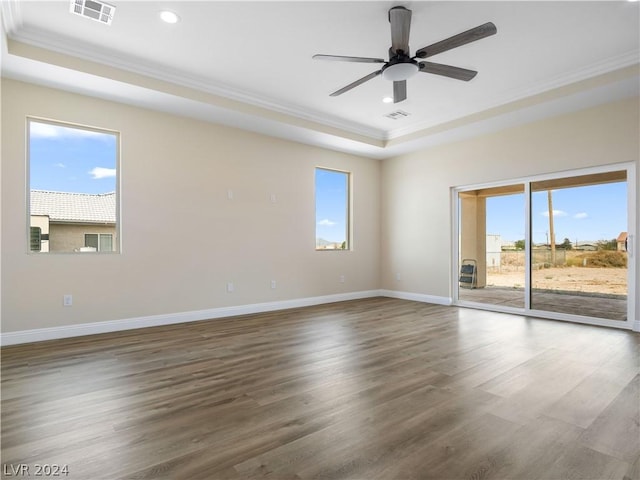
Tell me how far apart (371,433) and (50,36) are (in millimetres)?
4356

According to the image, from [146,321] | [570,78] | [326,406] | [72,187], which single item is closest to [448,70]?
[570,78]

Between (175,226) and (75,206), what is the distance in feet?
3.71

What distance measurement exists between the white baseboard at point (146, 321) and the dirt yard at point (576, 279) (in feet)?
9.74

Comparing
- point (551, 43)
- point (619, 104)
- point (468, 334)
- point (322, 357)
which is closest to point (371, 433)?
point (322, 357)

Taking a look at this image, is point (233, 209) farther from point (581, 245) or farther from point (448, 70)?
point (581, 245)

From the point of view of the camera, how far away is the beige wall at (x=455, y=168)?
443 centimetres

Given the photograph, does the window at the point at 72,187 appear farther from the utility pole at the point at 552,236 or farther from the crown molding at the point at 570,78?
the utility pole at the point at 552,236

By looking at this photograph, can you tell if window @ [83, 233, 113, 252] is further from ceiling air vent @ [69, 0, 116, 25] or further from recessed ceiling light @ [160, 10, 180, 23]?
recessed ceiling light @ [160, 10, 180, 23]

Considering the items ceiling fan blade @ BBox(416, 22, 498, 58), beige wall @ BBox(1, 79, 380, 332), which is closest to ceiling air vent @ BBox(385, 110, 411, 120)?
beige wall @ BBox(1, 79, 380, 332)

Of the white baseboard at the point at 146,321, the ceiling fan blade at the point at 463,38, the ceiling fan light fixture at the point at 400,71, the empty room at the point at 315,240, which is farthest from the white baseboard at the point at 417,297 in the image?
the ceiling fan blade at the point at 463,38

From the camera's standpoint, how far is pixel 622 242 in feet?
14.6

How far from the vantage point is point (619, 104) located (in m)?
4.33

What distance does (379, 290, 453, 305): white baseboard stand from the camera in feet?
20.1

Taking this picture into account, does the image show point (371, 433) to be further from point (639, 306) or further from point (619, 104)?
point (619, 104)
